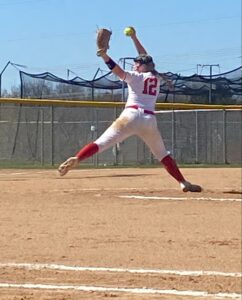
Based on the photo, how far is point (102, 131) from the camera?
23375 mm

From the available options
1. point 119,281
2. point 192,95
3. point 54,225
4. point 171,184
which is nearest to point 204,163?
point 192,95

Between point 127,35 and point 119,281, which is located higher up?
point 127,35

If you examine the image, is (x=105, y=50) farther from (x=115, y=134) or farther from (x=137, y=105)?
(x=115, y=134)

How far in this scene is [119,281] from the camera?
4898mm

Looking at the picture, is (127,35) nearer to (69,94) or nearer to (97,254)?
(97,254)

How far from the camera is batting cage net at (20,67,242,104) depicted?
24.7 metres

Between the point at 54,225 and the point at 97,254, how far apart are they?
1366mm

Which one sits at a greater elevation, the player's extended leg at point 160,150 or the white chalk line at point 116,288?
the player's extended leg at point 160,150

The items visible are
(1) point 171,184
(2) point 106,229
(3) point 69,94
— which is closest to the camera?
(2) point 106,229

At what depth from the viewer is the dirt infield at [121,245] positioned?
4.73 m

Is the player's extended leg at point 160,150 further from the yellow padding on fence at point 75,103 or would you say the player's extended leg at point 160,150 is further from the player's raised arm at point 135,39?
the yellow padding on fence at point 75,103

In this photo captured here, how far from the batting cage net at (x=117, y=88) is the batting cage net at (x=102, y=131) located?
1.02 metres

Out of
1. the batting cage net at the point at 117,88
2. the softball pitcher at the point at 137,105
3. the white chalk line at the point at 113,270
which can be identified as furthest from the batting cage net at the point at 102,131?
the white chalk line at the point at 113,270

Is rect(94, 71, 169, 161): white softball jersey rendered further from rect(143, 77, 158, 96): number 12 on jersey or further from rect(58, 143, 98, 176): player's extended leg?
rect(58, 143, 98, 176): player's extended leg
